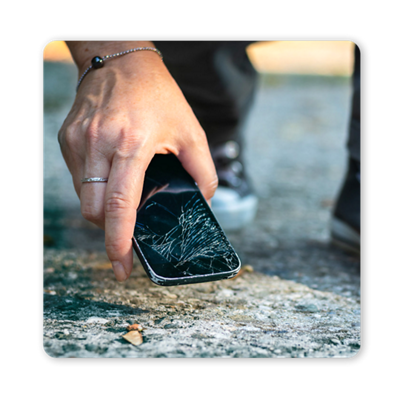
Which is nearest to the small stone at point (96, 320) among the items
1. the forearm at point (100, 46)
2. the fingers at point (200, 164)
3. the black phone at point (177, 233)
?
the black phone at point (177, 233)

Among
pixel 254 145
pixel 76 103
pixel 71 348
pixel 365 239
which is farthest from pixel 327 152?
pixel 71 348

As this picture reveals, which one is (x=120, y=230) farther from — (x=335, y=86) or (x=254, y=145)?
(x=335, y=86)

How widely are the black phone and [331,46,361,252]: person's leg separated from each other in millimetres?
464

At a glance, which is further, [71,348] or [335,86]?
[335,86]

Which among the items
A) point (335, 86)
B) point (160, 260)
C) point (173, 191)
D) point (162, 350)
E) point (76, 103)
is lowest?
point (162, 350)

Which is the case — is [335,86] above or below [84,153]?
above

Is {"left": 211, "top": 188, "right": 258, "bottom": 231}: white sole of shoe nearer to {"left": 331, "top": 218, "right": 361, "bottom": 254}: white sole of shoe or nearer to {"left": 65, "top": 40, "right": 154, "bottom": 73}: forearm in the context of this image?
{"left": 331, "top": 218, "right": 361, "bottom": 254}: white sole of shoe

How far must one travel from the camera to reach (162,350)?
1.97ft

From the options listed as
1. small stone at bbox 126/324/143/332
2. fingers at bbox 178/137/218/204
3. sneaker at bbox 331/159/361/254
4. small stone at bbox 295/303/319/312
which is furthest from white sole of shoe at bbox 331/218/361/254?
small stone at bbox 126/324/143/332

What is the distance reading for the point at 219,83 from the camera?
47.2 inches

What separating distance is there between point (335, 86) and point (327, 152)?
Answer: 3.34 feet

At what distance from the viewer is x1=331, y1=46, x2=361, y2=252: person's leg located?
3.20 feet

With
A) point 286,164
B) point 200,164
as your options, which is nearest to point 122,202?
point 200,164

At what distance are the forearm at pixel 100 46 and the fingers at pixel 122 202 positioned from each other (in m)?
0.22
